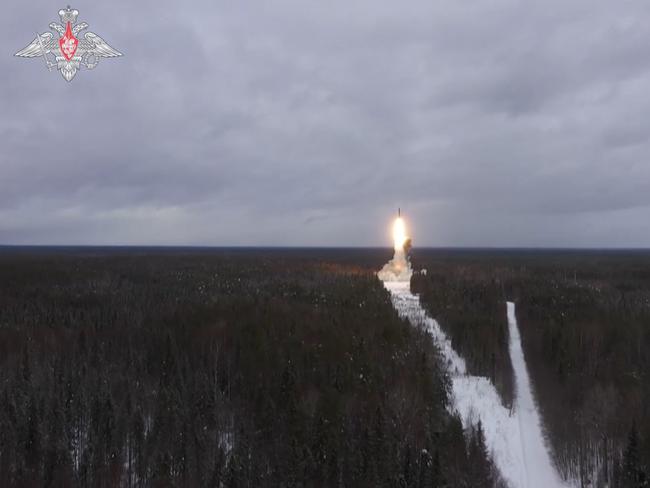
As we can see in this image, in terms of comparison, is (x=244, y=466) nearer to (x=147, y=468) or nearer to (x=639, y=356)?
(x=147, y=468)

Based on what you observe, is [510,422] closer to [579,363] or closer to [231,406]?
[579,363]

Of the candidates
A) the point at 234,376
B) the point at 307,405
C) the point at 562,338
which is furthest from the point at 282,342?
the point at 562,338

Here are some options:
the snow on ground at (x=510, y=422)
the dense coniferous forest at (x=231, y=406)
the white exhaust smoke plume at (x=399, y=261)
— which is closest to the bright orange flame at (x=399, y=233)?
the white exhaust smoke plume at (x=399, y=261)

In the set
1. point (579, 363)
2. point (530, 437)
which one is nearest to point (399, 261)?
point (579, 363)

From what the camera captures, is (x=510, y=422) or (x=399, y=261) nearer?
(x=510, y=422)

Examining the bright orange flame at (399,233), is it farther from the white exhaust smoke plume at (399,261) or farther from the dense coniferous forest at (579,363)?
the dense coniferous forest at (579,363)

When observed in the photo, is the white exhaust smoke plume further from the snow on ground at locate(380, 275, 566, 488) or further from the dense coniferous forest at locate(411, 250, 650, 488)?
the snow on ground at locate(380, 275, 566, 488)
